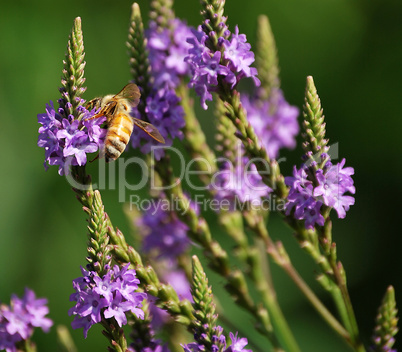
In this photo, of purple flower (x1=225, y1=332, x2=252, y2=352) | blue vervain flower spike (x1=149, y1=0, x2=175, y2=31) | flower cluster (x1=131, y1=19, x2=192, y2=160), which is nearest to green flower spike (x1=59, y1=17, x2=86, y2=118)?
flower cluster (x1=131, y1=19, x2=192, y2=160)

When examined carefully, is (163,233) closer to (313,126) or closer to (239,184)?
(239,184)

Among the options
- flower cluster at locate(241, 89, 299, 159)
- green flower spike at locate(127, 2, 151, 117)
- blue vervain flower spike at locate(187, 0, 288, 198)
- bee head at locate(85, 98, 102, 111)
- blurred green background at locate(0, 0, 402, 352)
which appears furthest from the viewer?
blurred green background at locate(0, 0, 402, 352)

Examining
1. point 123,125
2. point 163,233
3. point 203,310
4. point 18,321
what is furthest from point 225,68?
point 18,321

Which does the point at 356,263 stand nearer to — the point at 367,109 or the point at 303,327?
the point at 303,327

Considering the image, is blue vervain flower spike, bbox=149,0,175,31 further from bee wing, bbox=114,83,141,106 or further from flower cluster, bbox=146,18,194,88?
bee wing, bbox=114,83,141,106

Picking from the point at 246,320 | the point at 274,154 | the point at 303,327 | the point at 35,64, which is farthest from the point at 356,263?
the point at 35,64

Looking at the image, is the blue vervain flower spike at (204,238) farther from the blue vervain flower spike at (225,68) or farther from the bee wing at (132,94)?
the blue vervain flower spike at (225,68)

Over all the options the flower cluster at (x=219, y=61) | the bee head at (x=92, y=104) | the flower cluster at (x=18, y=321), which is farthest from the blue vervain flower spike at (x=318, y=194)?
the flower cluster at (x=18, y=321)
